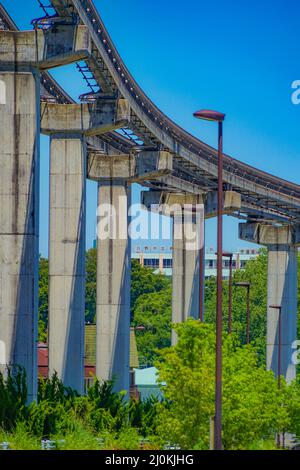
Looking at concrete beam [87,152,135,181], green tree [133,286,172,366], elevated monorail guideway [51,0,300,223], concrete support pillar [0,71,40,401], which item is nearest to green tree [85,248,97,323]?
green tree [133,286,172,366]

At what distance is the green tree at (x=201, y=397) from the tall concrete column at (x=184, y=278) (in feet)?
155

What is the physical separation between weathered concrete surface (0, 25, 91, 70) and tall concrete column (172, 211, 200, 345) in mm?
47582

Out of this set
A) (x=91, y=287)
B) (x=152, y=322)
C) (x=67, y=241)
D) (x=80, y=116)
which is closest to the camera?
(x=80, y=116)

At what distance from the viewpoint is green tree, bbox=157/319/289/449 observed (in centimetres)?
4647

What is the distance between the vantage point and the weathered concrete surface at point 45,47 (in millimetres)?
49188

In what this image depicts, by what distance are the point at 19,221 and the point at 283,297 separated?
63534 mm

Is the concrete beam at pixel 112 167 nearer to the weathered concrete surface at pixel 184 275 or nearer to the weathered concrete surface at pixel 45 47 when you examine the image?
the weathered concrete surface at pixel 184 275

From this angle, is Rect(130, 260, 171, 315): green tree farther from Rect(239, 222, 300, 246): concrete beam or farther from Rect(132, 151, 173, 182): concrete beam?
Rect(132, 151, 173, 182): concrete beam

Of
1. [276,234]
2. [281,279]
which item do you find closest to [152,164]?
[276,234]

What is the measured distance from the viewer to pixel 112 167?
7812cm

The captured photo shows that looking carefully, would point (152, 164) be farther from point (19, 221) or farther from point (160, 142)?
point (19, 221)

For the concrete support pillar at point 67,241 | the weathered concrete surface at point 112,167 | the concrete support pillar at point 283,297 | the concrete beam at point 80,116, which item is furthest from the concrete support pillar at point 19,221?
the concrete support pillar at point 283,297

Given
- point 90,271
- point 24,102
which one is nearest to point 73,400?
point 24,102
